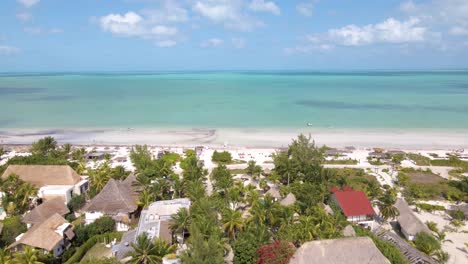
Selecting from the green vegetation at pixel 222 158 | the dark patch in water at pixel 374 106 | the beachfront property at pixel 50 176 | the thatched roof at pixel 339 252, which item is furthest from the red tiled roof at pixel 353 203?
the dark patch in water at pixel 374 106

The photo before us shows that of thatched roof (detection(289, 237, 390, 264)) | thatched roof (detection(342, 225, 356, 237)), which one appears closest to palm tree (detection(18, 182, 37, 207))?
thatched roof (detection(289, 237, 390, 264))

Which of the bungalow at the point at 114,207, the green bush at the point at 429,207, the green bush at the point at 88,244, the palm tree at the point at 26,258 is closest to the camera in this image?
the palm tree at the point at 26,258

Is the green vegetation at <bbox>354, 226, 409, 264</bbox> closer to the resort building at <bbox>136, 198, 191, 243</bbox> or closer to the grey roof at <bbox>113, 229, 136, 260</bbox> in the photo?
the resort building at <bbox>136, 198, 191, 243</bbox>

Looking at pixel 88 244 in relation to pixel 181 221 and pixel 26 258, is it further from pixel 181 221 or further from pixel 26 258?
pixel 181 221

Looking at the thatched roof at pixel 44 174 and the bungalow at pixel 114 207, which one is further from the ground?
the thatched roof at pixel 44 174

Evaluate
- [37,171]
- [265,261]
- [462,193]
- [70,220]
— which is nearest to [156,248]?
[265,261]

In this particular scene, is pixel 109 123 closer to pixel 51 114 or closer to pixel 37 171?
pixel 51 114

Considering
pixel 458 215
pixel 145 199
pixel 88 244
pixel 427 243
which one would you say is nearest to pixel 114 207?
pixel 145 199

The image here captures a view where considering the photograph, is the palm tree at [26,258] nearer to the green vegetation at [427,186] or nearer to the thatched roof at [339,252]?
the thatched roof at [339,252]
